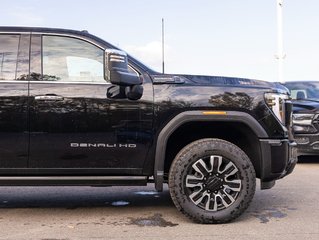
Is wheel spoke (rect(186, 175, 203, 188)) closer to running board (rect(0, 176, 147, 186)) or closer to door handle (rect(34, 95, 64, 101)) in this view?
running board (rect(0, 176, 147, 186))

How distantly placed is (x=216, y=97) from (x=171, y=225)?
151 cm

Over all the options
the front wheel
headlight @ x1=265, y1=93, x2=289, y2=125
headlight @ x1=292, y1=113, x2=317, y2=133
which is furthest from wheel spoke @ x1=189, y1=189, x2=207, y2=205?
headlight @ x1=292, y1=113, x2=317, y2=133

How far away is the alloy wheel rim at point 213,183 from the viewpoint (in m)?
5.36

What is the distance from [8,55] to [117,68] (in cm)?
127

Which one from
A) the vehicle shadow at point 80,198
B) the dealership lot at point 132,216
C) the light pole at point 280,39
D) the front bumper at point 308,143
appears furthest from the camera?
Answer: the light pole at point 280,39

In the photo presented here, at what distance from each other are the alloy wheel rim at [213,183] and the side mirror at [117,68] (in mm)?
1191

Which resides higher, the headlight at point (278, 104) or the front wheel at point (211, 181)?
the headlight at point (278, 104)

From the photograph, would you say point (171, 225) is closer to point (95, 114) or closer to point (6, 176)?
point (95, 114)

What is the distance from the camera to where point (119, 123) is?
529 centimetres

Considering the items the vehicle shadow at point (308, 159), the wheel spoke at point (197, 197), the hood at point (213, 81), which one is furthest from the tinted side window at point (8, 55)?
the vehicle shadow at point (308, 159)

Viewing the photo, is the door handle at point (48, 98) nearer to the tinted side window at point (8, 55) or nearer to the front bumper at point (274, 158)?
the tinted side window at point (8, 55)

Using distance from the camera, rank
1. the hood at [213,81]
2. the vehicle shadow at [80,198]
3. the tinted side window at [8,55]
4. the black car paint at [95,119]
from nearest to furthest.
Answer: the black car paint at [95,119]
the tinted side window at [8,55]
the hood at [213,81]
the vehicle shadow at [80,198]

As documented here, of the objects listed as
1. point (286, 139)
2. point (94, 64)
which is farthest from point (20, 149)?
point (286, 139)

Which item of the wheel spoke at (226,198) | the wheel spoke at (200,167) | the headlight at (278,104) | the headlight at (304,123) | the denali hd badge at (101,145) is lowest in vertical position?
the wheel spoke at (226,198)
